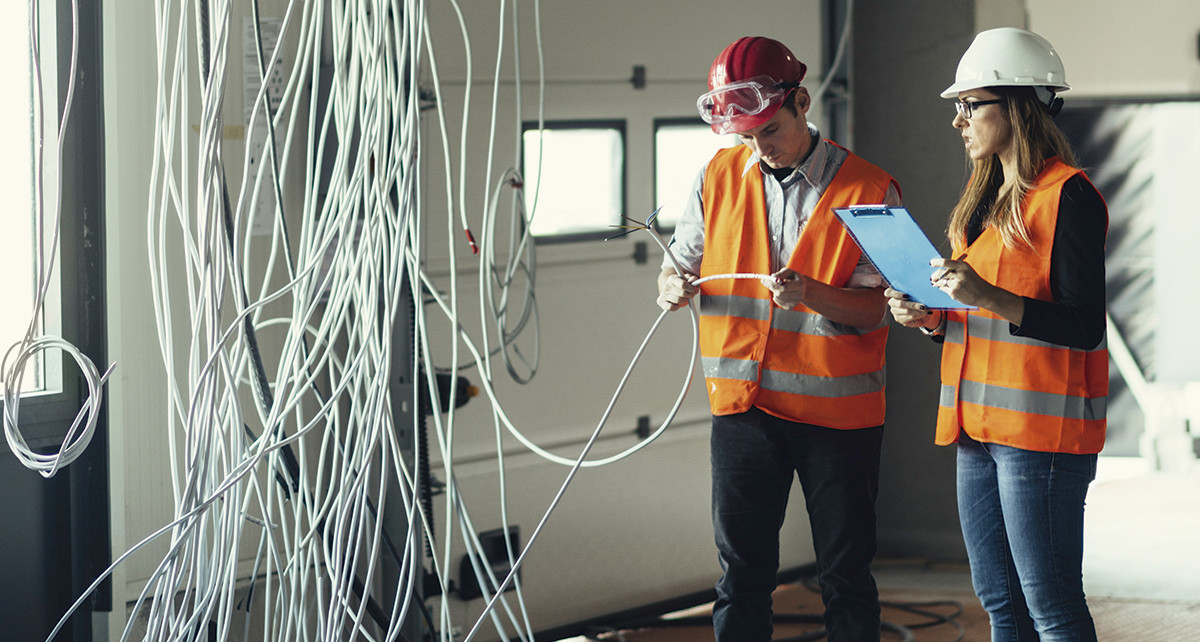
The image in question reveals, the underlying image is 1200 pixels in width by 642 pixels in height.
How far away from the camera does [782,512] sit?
7.08 feet

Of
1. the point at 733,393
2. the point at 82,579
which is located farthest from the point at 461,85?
the point at 82,579

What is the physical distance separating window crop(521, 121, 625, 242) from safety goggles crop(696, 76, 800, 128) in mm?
949

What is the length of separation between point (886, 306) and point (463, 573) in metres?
1.34

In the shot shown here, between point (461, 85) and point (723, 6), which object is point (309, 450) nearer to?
point (461, 85)

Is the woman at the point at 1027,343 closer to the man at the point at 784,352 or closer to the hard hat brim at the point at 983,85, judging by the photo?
the hard hat brim at the point at 983,85

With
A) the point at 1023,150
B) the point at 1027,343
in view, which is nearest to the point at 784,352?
the point at 1027,343

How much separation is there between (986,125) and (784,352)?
54 centimetres

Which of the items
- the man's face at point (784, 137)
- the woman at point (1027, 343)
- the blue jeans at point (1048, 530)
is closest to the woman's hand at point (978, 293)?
the woman at point (1027, 343)

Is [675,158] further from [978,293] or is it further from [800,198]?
[978,293]

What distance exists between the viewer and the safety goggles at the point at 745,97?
78.7 inches

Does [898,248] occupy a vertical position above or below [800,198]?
below

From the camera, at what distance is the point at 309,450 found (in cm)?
256

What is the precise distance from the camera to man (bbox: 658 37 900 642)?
2.04 meters

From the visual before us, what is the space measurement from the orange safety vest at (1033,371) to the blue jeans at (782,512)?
0.95 ft
